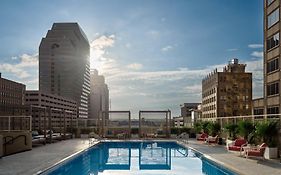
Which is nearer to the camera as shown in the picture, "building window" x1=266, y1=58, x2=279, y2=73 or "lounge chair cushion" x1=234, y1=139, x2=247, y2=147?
"lounge chair cushion" x1=234, y1=139, x2=247, y2=147

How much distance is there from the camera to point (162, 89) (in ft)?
145

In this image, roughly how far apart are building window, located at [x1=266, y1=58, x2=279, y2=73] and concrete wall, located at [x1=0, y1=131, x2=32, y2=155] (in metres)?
25.4

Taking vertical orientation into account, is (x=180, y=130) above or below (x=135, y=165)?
above

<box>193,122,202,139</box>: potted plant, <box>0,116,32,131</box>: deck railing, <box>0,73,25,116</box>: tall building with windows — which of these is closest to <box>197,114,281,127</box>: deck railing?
<box>193,122,202,139</box>: potted plant

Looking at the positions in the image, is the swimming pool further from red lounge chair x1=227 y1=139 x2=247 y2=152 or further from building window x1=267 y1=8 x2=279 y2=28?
building window x1=267 y1=8 x2=279 y2=28

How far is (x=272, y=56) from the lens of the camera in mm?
35531

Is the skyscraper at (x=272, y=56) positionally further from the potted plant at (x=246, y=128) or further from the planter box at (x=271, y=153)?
the planter box at (x=271, y=153)

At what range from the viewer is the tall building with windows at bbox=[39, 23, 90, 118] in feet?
478

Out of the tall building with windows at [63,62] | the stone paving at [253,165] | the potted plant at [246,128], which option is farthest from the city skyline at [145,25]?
the tall building with windows at [63,62]

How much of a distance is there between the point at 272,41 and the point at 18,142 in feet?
89.6

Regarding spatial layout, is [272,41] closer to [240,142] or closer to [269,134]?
[240,142]

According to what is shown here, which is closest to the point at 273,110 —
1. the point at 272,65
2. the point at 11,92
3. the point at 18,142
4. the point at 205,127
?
the point at 272,65

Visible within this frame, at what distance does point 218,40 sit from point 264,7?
15.8 m

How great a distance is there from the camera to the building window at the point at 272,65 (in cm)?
3487
